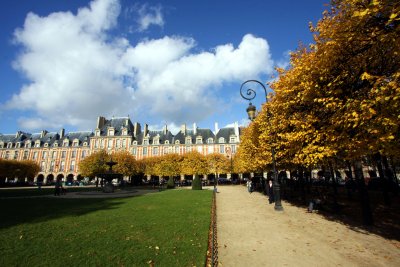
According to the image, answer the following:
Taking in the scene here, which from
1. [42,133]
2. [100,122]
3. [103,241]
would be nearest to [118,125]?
[100,122]

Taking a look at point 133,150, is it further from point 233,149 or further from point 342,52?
point 342,52

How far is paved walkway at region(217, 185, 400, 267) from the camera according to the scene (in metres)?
5.60

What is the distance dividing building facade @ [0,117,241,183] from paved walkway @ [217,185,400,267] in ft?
156

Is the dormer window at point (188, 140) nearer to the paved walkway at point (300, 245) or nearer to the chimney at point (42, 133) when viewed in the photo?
the chimney at point (42, 133)

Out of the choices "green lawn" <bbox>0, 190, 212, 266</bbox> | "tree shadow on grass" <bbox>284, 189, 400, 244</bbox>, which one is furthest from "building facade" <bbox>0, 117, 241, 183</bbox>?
"green lawn" <bbox>0, 190, 212, 266</bbox>

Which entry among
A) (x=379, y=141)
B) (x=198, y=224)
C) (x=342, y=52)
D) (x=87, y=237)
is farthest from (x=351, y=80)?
(x=87, y=237)

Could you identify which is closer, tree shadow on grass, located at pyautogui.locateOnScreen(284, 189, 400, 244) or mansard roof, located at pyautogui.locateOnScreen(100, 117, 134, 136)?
tree shadow on grass, located at pyautogui.locateOnScreen(284, 189, 400, 244)

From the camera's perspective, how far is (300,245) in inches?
265

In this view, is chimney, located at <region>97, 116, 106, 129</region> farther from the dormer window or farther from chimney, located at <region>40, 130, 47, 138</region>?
the dormer window

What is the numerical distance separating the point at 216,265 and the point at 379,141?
532 cm

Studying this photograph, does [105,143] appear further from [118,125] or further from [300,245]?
[300,245]

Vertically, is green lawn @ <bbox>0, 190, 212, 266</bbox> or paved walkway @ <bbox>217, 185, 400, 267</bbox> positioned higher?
green lawn @ <bbox>0, 190, 212, 266</bbox>

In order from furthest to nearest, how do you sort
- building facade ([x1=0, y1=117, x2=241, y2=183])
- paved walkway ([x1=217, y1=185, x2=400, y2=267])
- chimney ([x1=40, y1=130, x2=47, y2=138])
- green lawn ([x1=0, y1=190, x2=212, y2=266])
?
chimney ([x1=40, y1=130, x2=47, y2=138]) < building facade ([x1=0, y1=117, x2=241, y2=183]) < paved walkway ([x1=217, y1=185, x2=400, y2=267]) < green lawn ([x1=0, y1=190, x2=212, y2=266])

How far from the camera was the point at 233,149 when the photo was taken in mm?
58344
